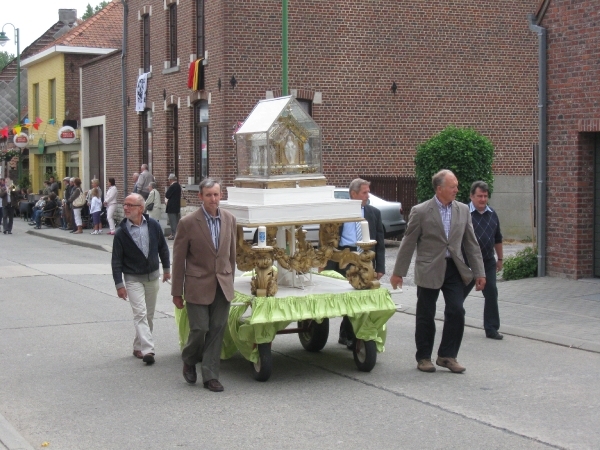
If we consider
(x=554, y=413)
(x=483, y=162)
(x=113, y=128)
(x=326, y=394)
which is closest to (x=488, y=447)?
(x=554, y=413)

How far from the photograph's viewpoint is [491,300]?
34.6 feet

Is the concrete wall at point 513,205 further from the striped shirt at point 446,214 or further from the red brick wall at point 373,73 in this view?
the striped shirt at point 446,214

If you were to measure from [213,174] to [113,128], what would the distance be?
29.8 ft

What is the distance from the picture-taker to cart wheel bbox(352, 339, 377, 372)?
8609 millimetres

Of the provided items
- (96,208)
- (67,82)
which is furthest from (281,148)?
(67,82)

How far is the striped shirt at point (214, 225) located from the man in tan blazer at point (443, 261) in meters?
1.70

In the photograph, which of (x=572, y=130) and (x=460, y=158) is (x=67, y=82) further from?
(x=572, y=130)

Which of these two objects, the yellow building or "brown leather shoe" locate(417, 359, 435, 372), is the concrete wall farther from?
the yellow building

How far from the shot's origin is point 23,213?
3806cm

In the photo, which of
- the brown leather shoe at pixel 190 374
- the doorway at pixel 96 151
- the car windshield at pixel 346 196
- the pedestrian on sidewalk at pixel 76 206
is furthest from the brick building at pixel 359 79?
the brown leather shoe at pixel 190 374

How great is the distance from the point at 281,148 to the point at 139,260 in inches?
69.5

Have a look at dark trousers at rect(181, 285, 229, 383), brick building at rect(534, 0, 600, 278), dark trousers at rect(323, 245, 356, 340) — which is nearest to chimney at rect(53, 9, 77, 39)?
brick building at rect(534, 0, 600, 278)

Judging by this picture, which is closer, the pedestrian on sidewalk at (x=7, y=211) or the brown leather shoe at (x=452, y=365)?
the brown leather shoe at (x=452, y=365)

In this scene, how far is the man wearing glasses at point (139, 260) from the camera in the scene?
912 cm
